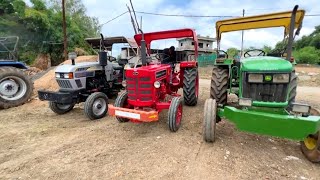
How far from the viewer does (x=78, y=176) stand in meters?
3.26

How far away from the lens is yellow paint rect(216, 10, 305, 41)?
17.9 feet

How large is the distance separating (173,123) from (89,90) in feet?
8.94

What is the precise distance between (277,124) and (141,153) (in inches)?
79.8

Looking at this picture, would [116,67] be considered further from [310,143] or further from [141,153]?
[310,143]

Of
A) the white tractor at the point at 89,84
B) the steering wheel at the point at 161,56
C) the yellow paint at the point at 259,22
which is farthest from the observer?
the steering wheel at the point at 161,56

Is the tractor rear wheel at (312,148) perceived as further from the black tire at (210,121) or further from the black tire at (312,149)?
the black tire at (210,121)

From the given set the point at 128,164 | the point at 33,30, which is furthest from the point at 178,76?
the point at 33,30

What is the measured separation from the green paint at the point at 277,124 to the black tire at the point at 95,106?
3.16 m

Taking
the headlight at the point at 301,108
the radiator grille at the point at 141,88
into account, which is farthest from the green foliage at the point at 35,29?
the headlight at the point at 301,108

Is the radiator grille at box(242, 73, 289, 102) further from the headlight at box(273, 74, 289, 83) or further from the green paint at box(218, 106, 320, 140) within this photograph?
the green paint at box(218, 106, 320, 140)

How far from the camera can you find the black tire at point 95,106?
5.57 m

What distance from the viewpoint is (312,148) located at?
3.75m

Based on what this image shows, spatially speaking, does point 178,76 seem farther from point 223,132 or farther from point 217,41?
point 223,132

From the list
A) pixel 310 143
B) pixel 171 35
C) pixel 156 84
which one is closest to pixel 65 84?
pixel 156 84
